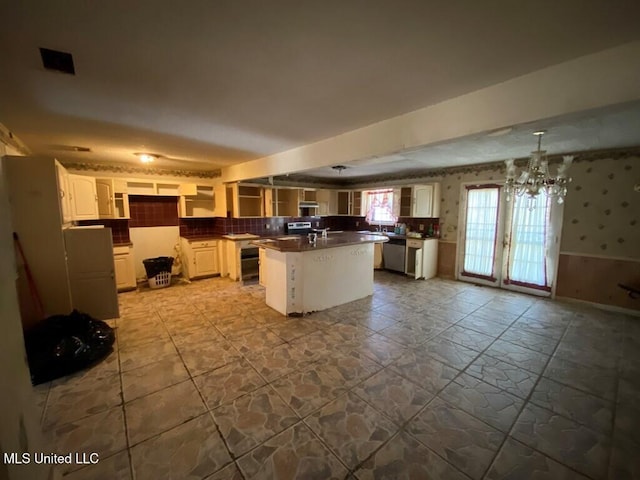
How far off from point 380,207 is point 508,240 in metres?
3.09

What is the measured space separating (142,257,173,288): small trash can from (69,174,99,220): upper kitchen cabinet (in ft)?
4.14

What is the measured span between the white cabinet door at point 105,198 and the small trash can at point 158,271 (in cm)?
108

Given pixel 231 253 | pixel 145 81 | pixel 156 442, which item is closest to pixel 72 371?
pixel 156 442

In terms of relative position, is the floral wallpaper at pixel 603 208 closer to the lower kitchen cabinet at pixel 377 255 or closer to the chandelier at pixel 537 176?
the chandelier at pixel 537 176

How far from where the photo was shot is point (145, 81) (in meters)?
1.82

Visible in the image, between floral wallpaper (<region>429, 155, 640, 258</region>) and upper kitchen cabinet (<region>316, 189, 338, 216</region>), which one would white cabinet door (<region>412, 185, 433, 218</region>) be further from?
upper kitchen cabinet (<region>316, 189, 338, 216</region>)

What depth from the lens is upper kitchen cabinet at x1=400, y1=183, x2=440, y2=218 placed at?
5754 mm

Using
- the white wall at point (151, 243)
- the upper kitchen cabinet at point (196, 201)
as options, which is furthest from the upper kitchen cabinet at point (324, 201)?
the white wall at point (151, 243)

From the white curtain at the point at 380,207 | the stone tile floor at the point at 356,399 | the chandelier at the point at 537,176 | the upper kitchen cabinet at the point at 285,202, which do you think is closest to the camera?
the stone tile floor at the point at 356,399

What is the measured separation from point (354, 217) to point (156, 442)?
6853 millimetres

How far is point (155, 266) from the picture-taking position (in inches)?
197

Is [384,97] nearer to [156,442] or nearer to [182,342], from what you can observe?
[156,442]

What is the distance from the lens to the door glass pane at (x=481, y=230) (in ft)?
16.9

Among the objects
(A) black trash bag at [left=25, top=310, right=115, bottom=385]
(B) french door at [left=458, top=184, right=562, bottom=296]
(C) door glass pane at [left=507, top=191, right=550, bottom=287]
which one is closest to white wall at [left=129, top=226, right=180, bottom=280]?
(A) black trash bag at [left=25, top=310, right=115, bottom=385]
